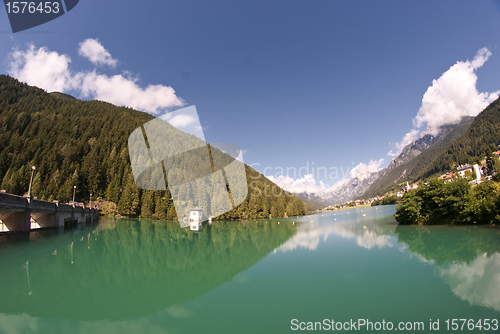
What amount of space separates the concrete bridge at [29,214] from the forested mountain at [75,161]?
32.9 m

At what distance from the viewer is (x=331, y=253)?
66.4 ft

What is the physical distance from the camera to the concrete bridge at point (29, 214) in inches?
918

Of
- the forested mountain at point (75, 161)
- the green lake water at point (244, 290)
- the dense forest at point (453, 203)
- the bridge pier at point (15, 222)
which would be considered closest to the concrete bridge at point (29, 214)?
the bridge pier at point (15, 222)

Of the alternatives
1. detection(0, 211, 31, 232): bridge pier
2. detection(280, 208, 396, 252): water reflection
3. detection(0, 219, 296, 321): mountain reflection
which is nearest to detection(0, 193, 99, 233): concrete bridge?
detection(0, 211, 31, 232): bridge pier

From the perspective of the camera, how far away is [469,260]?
48.9 ft

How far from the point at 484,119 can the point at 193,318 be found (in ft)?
838

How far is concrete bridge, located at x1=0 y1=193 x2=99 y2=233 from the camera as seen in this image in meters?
23.3

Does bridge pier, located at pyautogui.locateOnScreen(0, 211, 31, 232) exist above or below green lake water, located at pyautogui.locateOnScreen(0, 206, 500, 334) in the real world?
above

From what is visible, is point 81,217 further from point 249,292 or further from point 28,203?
point 249,292

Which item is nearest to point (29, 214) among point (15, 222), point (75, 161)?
point (15, 222)

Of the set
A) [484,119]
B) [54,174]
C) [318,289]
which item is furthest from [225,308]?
[484,119]

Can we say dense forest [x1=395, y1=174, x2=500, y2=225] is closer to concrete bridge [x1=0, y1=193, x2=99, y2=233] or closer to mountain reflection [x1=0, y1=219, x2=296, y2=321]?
mountain reflection [x1=0, y1=219, x2=296, y2=321]

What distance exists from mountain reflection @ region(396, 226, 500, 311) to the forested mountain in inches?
2508

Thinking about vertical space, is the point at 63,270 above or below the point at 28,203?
below
